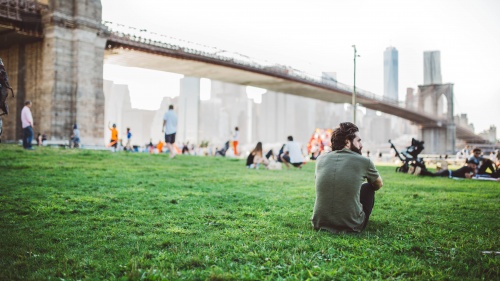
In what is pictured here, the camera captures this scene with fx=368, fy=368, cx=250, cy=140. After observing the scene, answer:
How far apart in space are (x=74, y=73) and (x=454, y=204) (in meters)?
20.3

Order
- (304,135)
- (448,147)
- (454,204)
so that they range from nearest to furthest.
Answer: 1. (454,204)
2. (448,147)
3. (304,135)

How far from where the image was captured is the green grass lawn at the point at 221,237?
2.32 m

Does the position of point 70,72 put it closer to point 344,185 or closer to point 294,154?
point 294,154

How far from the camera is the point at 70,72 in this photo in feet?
67.2

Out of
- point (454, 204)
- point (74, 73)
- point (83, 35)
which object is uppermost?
point (83, 35)

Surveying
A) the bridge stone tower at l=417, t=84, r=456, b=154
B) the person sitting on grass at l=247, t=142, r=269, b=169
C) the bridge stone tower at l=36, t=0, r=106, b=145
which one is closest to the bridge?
the bridge stone tower at l=36, t=0, r=106, b=145

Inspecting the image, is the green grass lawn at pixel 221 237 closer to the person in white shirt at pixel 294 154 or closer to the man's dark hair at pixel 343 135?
the man's dark hair at pixel 343 135

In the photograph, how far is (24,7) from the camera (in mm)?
19344

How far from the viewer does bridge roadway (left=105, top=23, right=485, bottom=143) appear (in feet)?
83.4

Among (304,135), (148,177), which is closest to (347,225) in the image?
(148,177)

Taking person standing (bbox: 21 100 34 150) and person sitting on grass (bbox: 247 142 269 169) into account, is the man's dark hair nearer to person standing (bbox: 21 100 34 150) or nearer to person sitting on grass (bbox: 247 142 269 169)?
person sitting on grass (bbox: 247 142 269 169)

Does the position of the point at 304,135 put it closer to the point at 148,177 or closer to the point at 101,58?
the point at 101,58

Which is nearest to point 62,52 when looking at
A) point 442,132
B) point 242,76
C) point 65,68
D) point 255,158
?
point 65,68

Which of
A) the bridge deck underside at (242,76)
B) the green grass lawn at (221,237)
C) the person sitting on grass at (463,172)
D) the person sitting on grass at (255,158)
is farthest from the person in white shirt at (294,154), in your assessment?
the bridge deck underside at (242,76)
